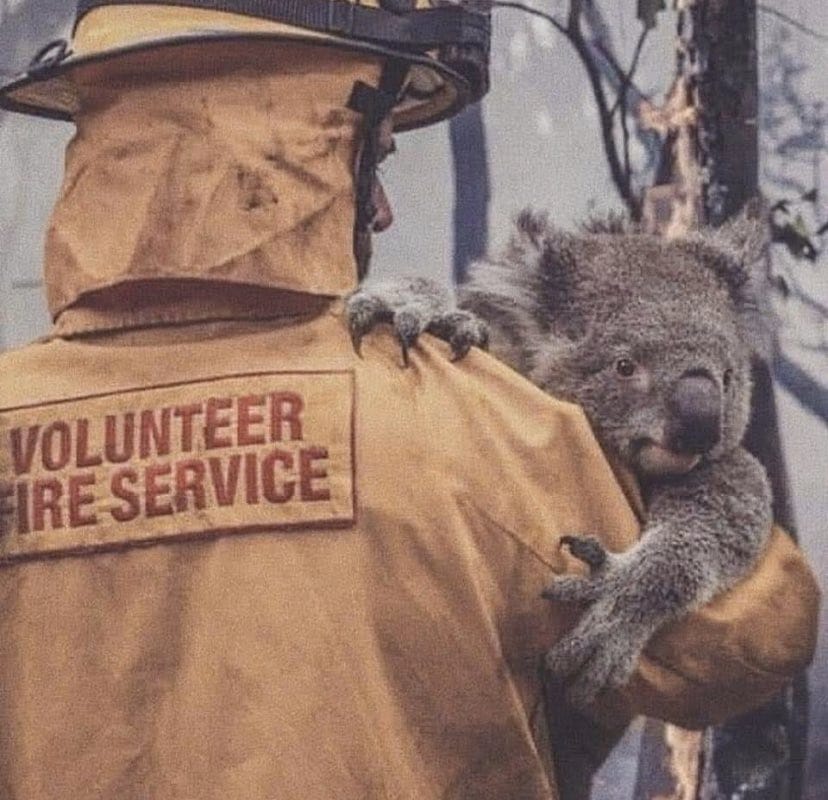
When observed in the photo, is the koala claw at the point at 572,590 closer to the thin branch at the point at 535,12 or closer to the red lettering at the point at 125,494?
the red lettering at the point at 125,494

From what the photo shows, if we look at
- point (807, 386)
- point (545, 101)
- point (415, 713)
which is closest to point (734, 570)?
point (415, 713)

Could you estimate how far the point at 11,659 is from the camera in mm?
1584

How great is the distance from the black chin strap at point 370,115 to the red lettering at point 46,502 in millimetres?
301

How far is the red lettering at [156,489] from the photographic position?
5.09 feet

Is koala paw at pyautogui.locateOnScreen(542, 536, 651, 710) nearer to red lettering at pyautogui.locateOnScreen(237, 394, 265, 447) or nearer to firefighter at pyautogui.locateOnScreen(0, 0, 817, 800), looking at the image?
firefighter at pyautogui.locateOnScreen(0, 0, 817, 800)

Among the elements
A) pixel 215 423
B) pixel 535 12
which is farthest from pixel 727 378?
pixel 535 12

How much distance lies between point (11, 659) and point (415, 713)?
0.33 m

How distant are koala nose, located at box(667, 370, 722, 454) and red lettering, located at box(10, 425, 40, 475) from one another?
50 cm

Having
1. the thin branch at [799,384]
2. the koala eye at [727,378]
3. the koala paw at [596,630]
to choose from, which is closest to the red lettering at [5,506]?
the koala paw at [596,630]

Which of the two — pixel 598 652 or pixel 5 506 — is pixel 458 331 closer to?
Result: pixel 598 652

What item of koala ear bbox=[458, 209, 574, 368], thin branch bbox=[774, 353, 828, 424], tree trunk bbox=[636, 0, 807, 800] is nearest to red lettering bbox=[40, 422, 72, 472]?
koala ear bbox=[458, 209, 574, 368]

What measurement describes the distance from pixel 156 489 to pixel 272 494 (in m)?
0.10

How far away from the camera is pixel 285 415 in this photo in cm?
154

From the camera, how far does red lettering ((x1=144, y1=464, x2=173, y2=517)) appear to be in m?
1.55
